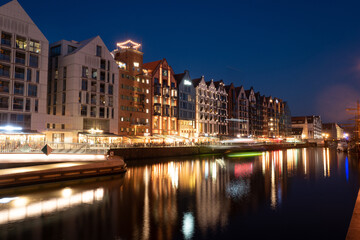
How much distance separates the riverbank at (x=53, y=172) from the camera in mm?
29078

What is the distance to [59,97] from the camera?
72.2 m

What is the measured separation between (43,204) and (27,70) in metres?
46.0

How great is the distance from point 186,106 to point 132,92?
90.1 feet

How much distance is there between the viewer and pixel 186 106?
4158 inches

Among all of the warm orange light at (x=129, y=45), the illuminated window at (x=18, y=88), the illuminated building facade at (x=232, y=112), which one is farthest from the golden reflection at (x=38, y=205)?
the illuminated building facade at (x=232, y=112)

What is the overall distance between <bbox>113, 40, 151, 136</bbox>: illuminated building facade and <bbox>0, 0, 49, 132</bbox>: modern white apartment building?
878 inches

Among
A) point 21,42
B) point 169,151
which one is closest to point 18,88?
point 21,42

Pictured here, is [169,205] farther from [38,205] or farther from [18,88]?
[18,88]

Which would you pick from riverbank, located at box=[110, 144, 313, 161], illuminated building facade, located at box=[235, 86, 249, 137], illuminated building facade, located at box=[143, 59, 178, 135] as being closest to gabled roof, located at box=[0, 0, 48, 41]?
riverbank, located at box=[110, 144, 313, 161]

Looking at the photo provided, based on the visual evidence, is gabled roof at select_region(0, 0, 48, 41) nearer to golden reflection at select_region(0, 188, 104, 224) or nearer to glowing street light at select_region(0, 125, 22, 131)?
glowing street light at select_region(0, 125, 22, 131)

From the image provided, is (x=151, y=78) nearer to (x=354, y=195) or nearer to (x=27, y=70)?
(x=27, y=70)

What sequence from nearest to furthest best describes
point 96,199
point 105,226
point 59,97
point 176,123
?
point 105,226, point 96,199, point 59,97, point 176,123

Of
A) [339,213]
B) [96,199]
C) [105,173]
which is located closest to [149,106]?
[105,173]

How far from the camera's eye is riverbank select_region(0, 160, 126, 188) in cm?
2908
